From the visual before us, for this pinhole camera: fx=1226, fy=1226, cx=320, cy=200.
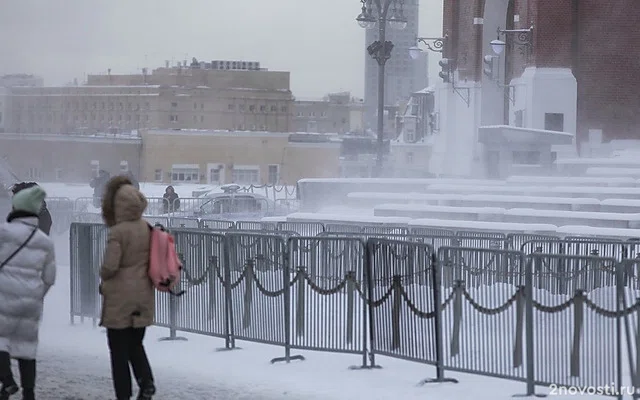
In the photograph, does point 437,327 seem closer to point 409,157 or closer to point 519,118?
point 519,118

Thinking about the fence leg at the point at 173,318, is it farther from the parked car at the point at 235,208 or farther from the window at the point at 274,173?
the window at the point at 274,173

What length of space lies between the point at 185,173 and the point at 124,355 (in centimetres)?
8963

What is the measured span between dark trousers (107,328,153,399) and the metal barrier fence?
3233 mm

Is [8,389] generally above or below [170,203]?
below

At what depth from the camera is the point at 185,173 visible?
3925 inches

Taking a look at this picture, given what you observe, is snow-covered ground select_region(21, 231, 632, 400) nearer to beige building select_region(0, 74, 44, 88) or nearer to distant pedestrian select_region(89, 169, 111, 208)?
distant pedestrian select_region(89, 169, 111, 208)

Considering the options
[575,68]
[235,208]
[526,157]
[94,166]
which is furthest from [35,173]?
[526,157]

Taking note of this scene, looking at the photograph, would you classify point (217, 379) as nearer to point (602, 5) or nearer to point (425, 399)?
point (425, 399)

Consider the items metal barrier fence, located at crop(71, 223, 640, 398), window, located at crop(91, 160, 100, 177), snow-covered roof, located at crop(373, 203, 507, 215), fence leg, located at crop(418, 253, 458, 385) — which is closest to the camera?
metal barrier fence, located at crop(71, 223, 640, 398)

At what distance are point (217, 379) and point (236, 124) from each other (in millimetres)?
103533

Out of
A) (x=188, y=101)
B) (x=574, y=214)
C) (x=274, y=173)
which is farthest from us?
(x=188, y=101)

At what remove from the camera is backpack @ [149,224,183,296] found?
34.7ft

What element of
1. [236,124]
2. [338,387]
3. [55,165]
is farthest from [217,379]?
[236,124]

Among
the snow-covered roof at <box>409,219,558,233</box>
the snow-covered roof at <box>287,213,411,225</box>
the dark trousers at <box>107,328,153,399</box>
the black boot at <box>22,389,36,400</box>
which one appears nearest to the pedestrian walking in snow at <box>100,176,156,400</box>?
the dark trousers at <box>107,328,153,399</box>
